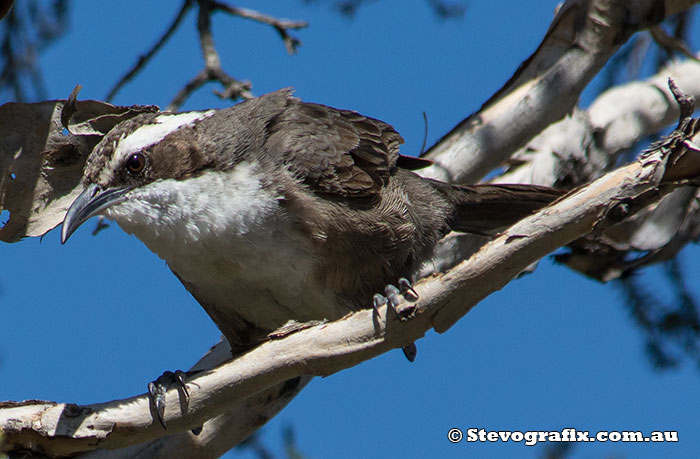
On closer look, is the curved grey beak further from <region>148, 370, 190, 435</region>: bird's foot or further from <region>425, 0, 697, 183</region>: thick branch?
<region>425, 0, 697, 183</region>: thick branch

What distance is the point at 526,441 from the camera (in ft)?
17.4

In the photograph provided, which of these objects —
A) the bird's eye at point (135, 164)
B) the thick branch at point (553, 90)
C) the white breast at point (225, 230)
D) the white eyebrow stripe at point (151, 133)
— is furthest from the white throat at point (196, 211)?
the thick branch at point (553, 90)

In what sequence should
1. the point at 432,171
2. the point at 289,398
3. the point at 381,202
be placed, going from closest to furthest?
the point at 381,202 → the point at 289,398 → the point at 432,171

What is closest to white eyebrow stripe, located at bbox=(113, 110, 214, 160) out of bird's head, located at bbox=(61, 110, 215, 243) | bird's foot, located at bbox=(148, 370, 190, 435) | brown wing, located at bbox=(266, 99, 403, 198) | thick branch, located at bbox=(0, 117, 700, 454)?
bird's head, located at bbox=(61, 110, 215, 243)

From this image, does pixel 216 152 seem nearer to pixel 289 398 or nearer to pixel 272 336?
pixel 272 336

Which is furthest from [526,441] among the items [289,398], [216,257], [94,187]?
[94,187]

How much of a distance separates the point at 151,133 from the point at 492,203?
2.29m

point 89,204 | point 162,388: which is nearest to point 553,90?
point 89,204

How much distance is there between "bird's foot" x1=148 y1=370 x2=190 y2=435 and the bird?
2.59 ft

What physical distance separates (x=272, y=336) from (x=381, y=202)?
1.39 m

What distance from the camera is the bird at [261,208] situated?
181 inches

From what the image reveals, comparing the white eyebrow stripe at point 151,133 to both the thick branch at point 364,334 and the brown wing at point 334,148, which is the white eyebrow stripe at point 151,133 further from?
the thick branch at point 364,334

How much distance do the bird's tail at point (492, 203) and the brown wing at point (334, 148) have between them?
540 millimetres

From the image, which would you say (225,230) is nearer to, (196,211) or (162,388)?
(196,211)
